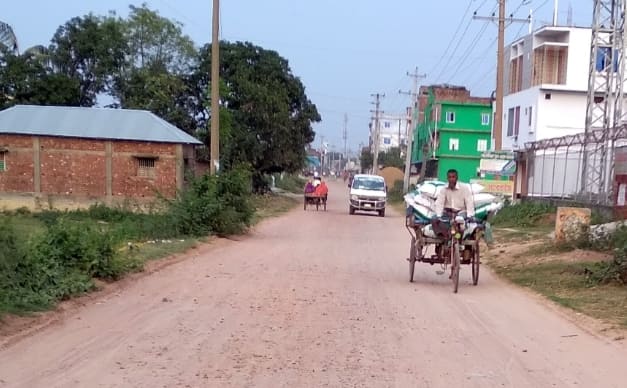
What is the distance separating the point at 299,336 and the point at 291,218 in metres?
27.2

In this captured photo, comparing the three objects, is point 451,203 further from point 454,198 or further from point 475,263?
point 475,263

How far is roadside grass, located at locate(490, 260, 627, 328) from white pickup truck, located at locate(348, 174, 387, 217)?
22417mm

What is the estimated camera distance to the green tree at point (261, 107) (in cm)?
4912

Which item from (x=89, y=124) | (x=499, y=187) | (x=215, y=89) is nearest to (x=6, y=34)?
(x=215, y=89)

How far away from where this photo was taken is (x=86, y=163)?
36.2m

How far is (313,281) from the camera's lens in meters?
13.4

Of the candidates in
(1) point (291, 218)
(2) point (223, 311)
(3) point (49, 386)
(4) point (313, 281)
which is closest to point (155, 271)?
(4) point (313, 281)

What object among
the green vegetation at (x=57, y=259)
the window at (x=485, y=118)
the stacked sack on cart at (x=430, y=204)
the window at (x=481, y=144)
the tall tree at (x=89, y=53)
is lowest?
the green vegetation at (x=57, y=259)

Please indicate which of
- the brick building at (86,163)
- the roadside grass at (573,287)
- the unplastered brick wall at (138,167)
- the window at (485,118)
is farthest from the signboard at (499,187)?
the window at (485,118)

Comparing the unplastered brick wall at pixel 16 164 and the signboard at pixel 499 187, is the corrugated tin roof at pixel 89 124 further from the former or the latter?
the signboard at pixel 499 187

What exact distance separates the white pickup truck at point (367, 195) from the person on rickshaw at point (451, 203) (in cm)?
2693

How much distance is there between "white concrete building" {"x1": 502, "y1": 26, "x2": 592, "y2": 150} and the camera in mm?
48688

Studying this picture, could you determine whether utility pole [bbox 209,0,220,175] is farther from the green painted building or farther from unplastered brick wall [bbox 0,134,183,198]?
the green painted building

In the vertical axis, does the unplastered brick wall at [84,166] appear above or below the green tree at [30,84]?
below
